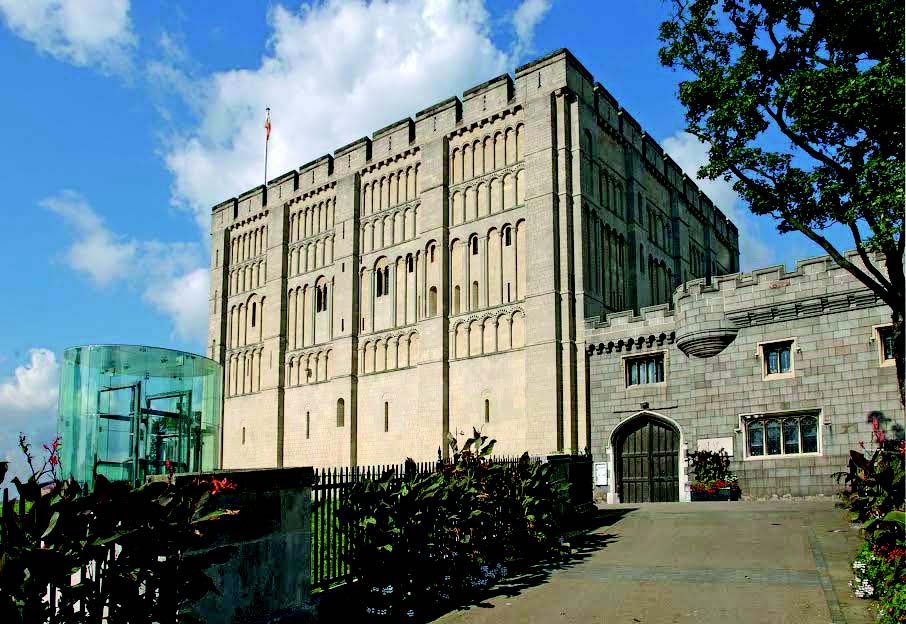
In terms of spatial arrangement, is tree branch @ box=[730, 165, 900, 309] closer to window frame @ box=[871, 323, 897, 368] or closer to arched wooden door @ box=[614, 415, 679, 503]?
window frame @ box=[871, 323, 897, 368]

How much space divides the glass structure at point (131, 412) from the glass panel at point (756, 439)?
803 inches

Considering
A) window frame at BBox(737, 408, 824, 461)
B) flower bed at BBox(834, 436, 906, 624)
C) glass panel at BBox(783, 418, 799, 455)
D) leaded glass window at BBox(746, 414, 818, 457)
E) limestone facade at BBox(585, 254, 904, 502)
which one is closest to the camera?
flower bed at BBox(834, 436, 906, 624)

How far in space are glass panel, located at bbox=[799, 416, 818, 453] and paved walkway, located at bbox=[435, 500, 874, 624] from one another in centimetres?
680

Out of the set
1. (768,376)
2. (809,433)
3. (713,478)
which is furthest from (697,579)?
(768,376)

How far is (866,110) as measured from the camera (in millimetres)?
14172

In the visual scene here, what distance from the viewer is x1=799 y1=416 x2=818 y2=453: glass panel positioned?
24062 mm

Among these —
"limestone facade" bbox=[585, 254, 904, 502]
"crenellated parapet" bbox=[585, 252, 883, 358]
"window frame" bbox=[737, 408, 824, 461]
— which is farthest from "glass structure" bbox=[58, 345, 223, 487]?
"window frame" bbox=[737, 408, 824, 461]

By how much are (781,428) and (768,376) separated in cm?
169

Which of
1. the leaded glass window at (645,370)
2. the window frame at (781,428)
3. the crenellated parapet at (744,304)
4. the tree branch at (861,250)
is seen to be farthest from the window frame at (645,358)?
the tree branch at (861,250)

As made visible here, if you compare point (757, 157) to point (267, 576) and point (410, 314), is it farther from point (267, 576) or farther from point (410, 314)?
point (410, 314)

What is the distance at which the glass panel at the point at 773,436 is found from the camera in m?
24.8

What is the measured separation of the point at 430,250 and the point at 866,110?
2469cm

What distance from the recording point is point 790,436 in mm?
24688

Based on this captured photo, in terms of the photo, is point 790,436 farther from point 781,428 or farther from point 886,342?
point 886,342
